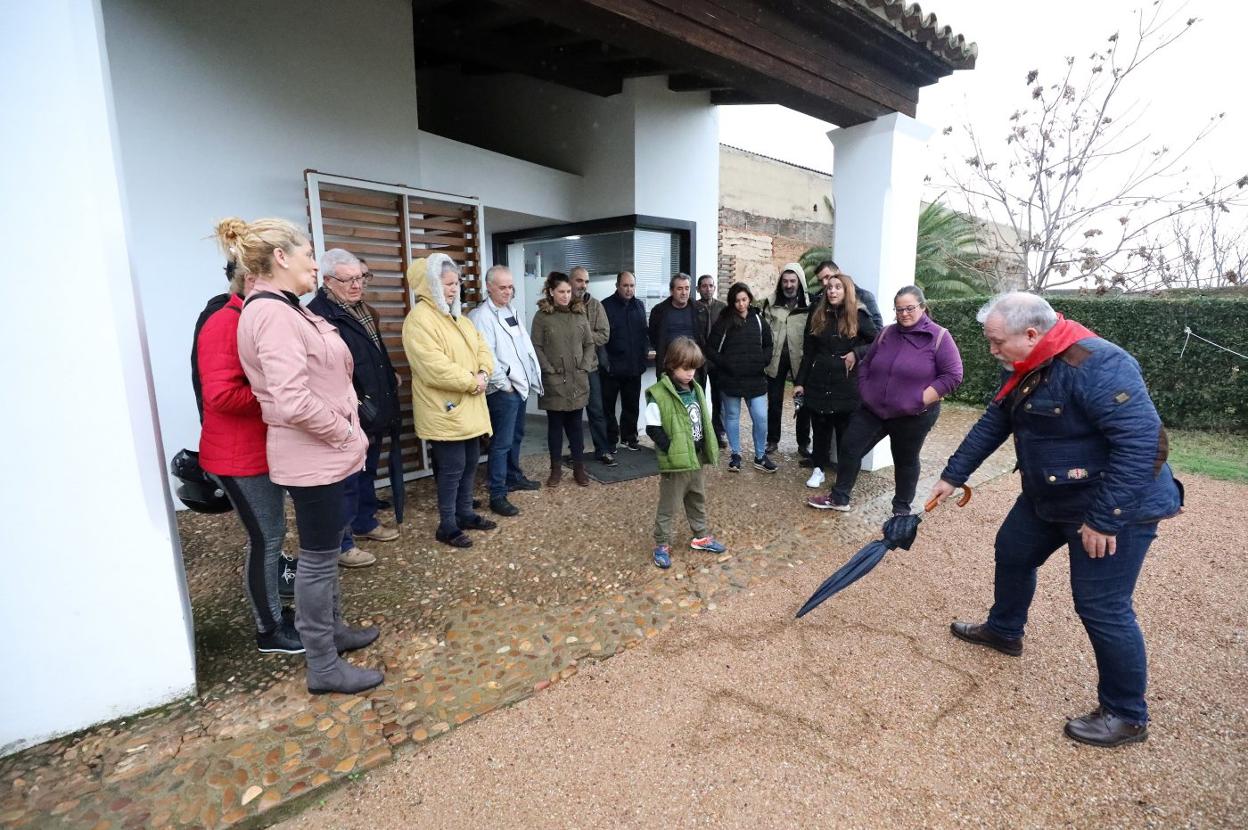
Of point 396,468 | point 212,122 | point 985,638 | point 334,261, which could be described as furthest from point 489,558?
point 212,122

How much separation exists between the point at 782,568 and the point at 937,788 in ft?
5.71

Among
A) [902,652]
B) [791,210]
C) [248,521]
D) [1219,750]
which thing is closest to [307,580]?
[248,521]

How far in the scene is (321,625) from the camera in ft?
8.32

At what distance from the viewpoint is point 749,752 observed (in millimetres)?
2293

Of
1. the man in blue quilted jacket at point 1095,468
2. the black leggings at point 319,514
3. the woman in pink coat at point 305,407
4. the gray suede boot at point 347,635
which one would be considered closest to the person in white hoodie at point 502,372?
the gray suede boot at point 347,635

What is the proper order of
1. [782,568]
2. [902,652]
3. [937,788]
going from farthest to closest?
[782,568] → [902,652] → [937,788]

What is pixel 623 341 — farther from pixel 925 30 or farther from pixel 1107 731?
pixel 1107 731

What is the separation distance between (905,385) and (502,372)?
2.90 metres

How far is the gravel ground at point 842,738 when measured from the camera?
80.6 inches

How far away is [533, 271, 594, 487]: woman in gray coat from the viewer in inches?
207

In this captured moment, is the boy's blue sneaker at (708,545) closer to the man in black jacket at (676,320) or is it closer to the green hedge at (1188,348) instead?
the man in black jacket at (676,320)

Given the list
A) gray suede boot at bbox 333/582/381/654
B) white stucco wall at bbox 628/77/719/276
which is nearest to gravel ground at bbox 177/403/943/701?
gray suede boot at bbox 333/582/381/654

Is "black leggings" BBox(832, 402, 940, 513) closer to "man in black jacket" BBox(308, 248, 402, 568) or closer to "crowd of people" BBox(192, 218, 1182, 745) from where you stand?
"crowd of people" BBox(192, 218, 1182, 745)

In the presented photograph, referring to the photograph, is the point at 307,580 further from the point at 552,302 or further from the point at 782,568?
the point at 552,302
